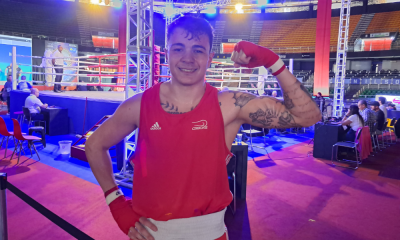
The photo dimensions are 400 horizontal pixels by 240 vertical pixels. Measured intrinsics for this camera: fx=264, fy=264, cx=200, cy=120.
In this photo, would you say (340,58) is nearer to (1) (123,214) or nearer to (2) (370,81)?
(1) (123,214)

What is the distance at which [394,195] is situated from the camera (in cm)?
344

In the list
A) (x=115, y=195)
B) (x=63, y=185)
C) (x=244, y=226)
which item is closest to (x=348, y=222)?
(x=244, y=226)

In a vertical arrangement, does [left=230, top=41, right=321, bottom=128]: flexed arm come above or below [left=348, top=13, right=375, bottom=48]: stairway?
below

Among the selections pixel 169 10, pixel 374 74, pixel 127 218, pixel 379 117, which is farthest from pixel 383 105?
pixel 374 74

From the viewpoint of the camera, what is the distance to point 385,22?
17625mm

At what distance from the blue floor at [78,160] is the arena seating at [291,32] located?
12.8 meters

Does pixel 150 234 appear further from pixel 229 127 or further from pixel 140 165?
pixel 229 127

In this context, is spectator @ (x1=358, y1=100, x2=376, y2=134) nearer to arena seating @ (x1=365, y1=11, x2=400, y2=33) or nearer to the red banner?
the red banner

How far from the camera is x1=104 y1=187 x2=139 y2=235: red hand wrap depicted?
1.00m

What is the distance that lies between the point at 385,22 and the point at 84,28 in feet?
65.2

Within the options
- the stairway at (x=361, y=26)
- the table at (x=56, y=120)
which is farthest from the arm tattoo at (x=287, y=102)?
the stairway at (x=361, y=26)

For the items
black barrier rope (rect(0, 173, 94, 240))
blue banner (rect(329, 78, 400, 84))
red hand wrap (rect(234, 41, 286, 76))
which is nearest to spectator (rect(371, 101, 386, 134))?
red hand wrap (rect(234, 41, 286, 76))

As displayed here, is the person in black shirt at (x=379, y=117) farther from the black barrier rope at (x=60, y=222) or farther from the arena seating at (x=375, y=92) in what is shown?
the arena seating at (x=375, y=92)

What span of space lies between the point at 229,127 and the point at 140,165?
0.39m
